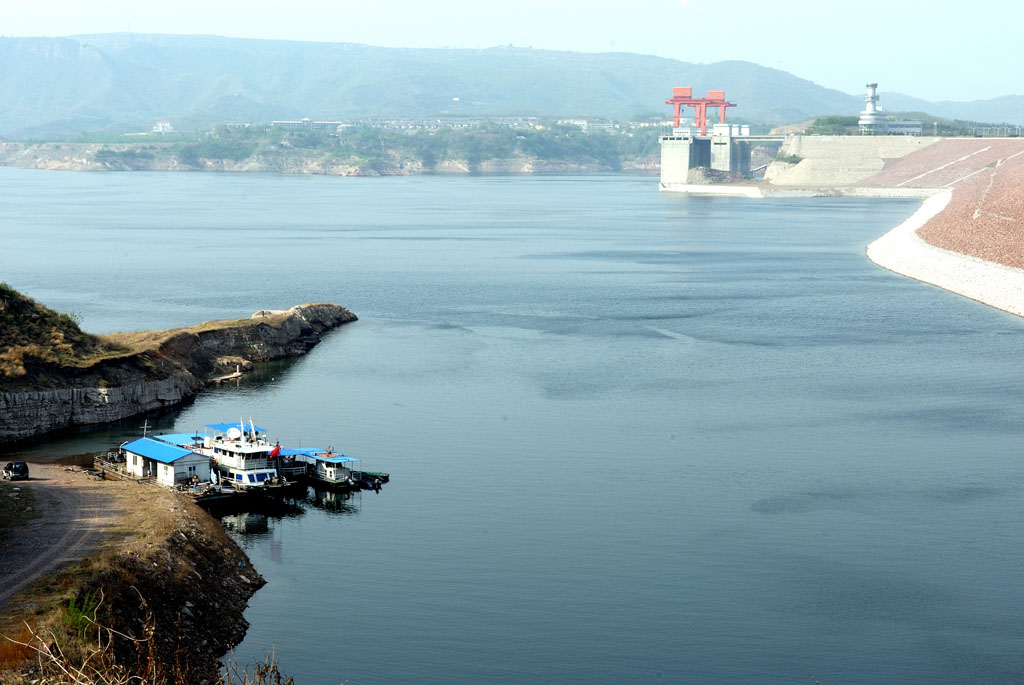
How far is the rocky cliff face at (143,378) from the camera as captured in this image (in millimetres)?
36281

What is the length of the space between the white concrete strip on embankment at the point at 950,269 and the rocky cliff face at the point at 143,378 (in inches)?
1398

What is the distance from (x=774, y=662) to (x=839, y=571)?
464cm

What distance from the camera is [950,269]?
2867 inches

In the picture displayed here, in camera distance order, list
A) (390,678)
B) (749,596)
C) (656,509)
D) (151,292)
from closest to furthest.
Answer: (390,678) → (749,596) → (656,509) → (151,292)

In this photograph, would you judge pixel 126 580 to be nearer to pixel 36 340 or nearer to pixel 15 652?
pixel 15 652

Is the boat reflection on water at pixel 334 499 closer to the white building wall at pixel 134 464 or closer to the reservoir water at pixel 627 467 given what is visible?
the reservoir water at pixel 627 467

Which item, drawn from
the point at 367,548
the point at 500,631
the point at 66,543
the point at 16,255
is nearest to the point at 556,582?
the point at 500,631

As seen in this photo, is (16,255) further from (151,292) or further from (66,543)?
(66,543)

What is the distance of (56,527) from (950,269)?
5949 cm

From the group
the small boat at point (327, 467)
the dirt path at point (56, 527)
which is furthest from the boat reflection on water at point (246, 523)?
the dirt path at point (56, 527)

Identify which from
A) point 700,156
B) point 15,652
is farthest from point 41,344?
point 700,156

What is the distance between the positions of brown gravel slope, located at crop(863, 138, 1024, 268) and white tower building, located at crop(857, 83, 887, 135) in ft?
50.6

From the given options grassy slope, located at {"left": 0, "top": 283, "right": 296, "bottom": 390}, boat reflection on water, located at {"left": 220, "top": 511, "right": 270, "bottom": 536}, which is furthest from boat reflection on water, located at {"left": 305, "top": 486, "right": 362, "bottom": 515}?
grassy slope, located at {"left": 0, "top": 283, "right": 296, "bottom": 390}

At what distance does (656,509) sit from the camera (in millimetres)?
28500
